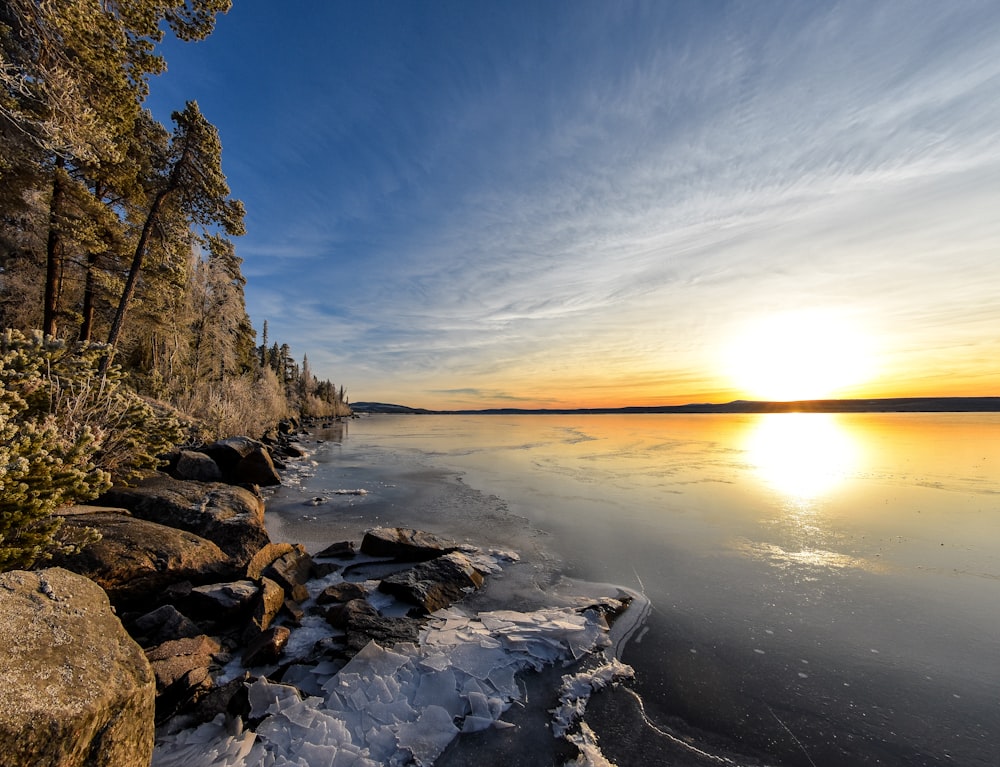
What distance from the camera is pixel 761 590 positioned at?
6742 millimetres

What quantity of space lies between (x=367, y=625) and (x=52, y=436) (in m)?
4.85

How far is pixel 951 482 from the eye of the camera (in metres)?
15.0

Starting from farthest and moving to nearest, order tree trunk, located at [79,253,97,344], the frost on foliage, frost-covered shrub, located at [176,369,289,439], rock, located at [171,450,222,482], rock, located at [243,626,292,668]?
frost-covered shrub, located at [176,369,289,439] → tree trunk, located at [79,253,97,344] → rock, located at [171,450,222,482] → rock, located at [243,626,292,668] → the frost on foliage

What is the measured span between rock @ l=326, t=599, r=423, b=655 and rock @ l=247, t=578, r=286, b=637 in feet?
2.30

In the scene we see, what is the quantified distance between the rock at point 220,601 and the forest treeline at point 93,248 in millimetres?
1700

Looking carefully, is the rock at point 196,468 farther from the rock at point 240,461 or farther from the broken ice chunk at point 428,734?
the broken ice chunk at point 428,734

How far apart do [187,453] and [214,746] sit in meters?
11.8

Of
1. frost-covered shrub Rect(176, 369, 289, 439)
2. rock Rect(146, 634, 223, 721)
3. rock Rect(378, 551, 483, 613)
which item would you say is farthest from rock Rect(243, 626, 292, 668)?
frost-covered shrub Rect(176, 369, 289, 439)

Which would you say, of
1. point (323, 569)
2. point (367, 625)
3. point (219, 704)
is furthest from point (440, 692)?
point (323, 569)

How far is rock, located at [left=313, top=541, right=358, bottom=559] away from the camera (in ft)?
26.0

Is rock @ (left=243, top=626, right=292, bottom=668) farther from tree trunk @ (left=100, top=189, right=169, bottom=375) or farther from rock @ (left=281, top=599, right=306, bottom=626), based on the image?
tree trunk @ (left=100, top=189, right=169, bottom=375)

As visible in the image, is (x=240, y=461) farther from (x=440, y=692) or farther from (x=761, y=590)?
(x=761, y=590)

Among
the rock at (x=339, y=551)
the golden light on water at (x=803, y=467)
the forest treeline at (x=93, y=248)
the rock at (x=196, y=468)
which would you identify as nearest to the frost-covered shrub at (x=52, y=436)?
the forest treeline at (x=93, y=248)

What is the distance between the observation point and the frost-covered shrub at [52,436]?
4.19 m
